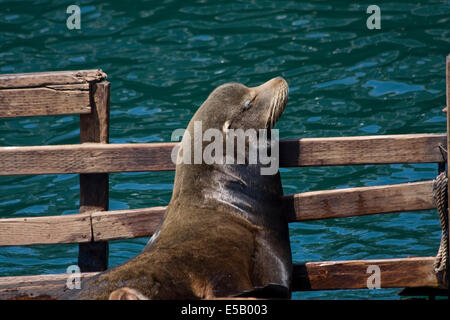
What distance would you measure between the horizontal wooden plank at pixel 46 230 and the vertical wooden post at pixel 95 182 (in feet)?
0.45

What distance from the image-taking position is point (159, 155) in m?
4.62

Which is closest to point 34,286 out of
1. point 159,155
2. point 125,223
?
point 125,223

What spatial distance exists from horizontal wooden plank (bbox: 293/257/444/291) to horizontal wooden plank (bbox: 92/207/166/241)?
0.99 meters

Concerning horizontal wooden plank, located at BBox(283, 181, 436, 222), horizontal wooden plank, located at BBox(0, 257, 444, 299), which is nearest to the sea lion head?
→ horizontal wooden plank, located at BBox(283, 181, 436, 222)

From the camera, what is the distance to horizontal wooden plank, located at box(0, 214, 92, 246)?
466cm

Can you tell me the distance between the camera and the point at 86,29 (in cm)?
1077

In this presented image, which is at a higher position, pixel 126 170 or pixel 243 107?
pixel 243 107

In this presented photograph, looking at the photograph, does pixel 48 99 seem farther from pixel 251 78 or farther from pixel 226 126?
pixel 251 78

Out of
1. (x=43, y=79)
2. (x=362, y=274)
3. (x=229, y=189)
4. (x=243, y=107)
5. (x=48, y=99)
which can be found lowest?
(x=362, y=274)

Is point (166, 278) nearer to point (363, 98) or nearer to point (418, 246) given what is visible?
point (418, 246)

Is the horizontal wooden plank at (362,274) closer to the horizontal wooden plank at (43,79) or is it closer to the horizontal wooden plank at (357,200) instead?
the horizontal wooden plank at (357,200)

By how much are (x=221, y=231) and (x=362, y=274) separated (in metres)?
1.12

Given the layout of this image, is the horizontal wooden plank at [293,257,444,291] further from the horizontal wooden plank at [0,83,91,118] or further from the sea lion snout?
the horizontal wooden plank at [0,83,91,118]


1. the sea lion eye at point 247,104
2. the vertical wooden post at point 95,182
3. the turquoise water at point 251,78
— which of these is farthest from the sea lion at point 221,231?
the turquoise water at point 251,78
